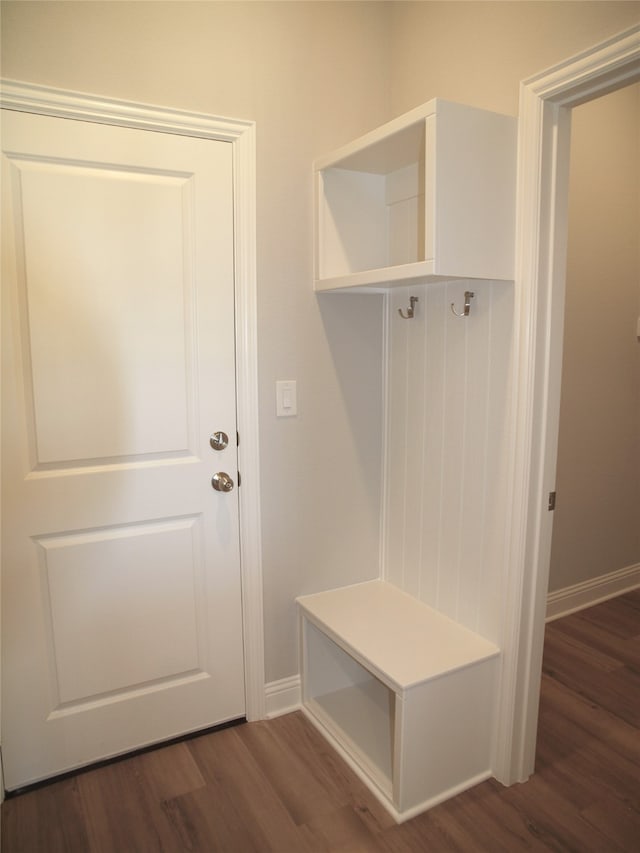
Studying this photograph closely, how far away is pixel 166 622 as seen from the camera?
78.9 inches

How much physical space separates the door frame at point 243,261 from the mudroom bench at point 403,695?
0.67ft

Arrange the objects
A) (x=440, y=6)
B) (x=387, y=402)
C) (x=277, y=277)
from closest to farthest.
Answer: (x=440, y=6)
(x=277, y=277)
(x=387, y=402)

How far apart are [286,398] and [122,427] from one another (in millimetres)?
566

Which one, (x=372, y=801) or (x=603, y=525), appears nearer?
(x=372, y=801)

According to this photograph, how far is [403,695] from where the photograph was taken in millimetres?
1696

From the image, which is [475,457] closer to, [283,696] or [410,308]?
[410,308]

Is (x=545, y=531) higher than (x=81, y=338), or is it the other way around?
(x=81, y=338)

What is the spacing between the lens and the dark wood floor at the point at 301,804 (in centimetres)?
167

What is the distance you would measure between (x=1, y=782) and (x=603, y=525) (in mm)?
2798

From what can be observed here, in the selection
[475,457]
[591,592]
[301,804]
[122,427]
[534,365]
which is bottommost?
[301,804]

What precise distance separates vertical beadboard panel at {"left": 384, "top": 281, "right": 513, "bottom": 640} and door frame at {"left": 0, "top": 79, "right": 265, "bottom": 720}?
56cm

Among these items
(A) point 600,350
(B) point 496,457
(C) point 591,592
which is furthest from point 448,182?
(C) point 591,592

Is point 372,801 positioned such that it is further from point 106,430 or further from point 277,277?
point 277,277

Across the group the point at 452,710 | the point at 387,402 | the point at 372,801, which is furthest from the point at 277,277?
the point at 372,801
